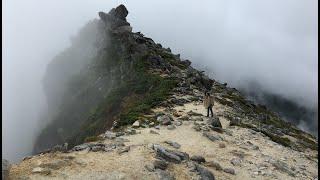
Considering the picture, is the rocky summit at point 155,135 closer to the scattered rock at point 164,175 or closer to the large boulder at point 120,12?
the scattered rock at point 164,175

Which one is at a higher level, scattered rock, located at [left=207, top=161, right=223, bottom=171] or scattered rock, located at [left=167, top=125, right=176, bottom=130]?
scattered rock, located at [left=167, top=125, right=176, bottom=130]

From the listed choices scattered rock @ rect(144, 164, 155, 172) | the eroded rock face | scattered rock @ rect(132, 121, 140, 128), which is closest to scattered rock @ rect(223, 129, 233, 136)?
scattered rock @ rect(132, 121, 140, 128)

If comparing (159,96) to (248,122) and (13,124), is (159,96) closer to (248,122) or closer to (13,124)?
(248,122)

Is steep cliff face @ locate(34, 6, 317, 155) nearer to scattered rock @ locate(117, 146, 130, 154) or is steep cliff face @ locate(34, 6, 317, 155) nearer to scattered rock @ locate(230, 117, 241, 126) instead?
scattered rock @ locate(230, 117, 241, 126)

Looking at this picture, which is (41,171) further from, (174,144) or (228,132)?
(228,132)

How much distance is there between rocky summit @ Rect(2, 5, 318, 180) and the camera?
25.6 metres

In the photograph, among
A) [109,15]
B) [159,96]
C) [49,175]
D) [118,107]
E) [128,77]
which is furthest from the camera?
[109,15]

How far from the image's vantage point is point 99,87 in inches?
3162

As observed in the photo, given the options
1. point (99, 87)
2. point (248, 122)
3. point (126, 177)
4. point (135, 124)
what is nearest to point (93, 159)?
point (126, 177)

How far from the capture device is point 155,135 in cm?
3591

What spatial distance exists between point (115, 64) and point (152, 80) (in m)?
19.8

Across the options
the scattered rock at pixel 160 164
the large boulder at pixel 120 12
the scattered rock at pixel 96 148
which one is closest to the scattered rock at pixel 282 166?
the scattered rock at pixel 160 164

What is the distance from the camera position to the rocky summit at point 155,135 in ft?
84.1

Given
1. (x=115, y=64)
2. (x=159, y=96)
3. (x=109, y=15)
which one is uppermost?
(x=109, y=15)
